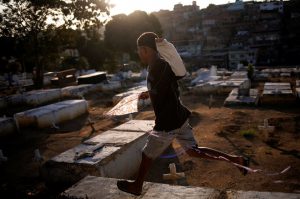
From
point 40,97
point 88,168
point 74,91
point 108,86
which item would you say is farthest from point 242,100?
point 40,97

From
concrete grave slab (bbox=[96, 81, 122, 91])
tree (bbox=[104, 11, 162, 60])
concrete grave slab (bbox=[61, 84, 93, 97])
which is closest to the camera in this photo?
concrete grave slab (bbox=[61, 84, 93, 97])

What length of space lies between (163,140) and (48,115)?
8.88m

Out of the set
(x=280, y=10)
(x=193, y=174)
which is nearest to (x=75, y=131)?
(x=193, y=174)

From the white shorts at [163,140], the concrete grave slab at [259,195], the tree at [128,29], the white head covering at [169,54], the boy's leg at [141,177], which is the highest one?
the tree at [128,29]

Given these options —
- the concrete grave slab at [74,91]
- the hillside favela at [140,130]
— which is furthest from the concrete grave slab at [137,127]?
the concrete grave slab at [74,91]

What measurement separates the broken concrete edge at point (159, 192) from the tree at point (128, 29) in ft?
142

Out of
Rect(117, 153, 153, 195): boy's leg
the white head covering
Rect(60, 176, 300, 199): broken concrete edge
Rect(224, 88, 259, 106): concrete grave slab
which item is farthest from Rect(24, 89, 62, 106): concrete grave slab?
the white head covering

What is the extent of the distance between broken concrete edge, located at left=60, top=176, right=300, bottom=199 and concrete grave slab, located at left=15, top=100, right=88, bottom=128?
23.9ft

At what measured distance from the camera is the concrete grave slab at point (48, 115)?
36.4 ft

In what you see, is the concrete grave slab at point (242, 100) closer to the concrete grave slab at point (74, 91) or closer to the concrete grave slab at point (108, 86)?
the concrete grave slab at point (74, 91)

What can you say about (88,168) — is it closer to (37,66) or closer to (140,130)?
(140,130)

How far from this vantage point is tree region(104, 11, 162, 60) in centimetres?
4650

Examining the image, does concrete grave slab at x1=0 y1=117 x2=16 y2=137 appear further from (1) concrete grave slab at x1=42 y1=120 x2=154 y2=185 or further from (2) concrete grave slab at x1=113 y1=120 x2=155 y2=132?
(1) concrete grave slab at x1=42 y1=120 x2=154 y2=185

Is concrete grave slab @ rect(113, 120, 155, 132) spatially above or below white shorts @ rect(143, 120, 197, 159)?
below
